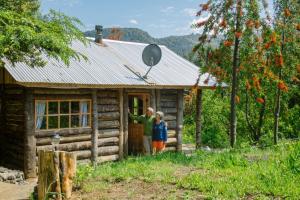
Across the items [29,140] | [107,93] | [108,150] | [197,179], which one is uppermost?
[107,93]

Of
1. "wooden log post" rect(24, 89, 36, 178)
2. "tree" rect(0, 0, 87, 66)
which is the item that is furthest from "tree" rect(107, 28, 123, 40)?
"tree" rect(0, 0, 87, 66)

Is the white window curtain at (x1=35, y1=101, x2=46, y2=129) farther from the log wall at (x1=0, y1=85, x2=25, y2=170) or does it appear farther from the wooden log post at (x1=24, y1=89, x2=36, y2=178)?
the log wall at (x1=0, y1=85, x2=25, y2=170)

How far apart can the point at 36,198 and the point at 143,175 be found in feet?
7.02

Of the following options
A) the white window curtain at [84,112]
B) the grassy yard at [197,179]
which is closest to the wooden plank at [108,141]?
the white window curtain at [84,112]

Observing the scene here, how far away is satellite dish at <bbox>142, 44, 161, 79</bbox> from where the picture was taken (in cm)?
1620

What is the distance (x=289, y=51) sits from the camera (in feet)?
54.7

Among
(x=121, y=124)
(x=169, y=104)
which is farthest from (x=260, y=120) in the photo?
(x=121, y=124)

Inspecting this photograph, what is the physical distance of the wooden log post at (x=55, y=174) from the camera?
7.38m

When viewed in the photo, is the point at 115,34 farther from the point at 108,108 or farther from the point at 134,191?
the point at 134,191

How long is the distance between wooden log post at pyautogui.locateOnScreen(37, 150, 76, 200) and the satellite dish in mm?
9053

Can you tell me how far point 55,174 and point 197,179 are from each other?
2.51 metres

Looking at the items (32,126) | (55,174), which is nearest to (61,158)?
(55,174)

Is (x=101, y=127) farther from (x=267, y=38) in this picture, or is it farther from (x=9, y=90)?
(x=267, y=38)

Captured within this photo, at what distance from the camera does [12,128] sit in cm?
1305
